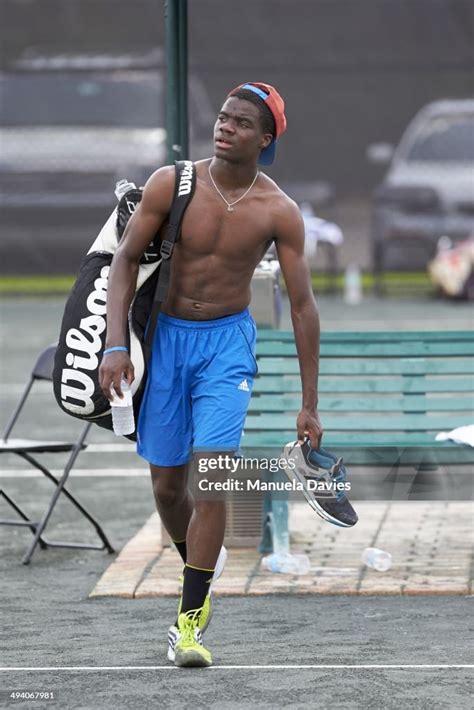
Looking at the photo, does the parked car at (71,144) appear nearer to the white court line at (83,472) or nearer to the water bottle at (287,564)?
the white court line at (83,472)

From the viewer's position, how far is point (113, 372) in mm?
5621

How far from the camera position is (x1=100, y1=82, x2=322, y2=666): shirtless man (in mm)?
5758

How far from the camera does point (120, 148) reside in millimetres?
20562

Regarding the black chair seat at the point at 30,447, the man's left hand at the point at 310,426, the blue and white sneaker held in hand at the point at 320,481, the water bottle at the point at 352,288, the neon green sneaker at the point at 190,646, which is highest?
the man's left hand at the point at 310,426

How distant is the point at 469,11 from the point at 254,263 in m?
16.1

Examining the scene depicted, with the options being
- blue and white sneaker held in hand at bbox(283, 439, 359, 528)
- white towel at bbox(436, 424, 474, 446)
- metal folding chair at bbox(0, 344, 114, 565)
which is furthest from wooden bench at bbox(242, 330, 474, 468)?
blue and white sneaker held in hand at bbox(283, 439, 359, 528)

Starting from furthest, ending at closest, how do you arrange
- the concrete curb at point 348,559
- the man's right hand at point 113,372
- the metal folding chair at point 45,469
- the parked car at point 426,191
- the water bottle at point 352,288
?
1. the parked car at point 426,191
2. the water bottle at point 352,288
3. the metal folding chair at point 45,469
4. the concrete curb at point 348,559
5. the man's right hand at point 113,372

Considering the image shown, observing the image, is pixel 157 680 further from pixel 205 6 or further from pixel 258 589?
pixel 205 6

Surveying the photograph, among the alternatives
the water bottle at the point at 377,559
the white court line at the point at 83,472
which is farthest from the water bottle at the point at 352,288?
the water bottle at the point at 377,559

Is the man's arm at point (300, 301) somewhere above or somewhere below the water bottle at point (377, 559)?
above

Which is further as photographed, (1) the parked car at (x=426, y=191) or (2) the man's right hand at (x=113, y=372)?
(1) the parked car at (x=426, y=191)

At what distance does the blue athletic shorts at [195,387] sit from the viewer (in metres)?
5.78

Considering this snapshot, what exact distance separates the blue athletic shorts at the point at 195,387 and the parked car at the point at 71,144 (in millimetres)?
14259

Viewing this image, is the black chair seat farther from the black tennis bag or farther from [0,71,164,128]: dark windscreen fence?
[0,71,164,128]: dark windscreen fence
